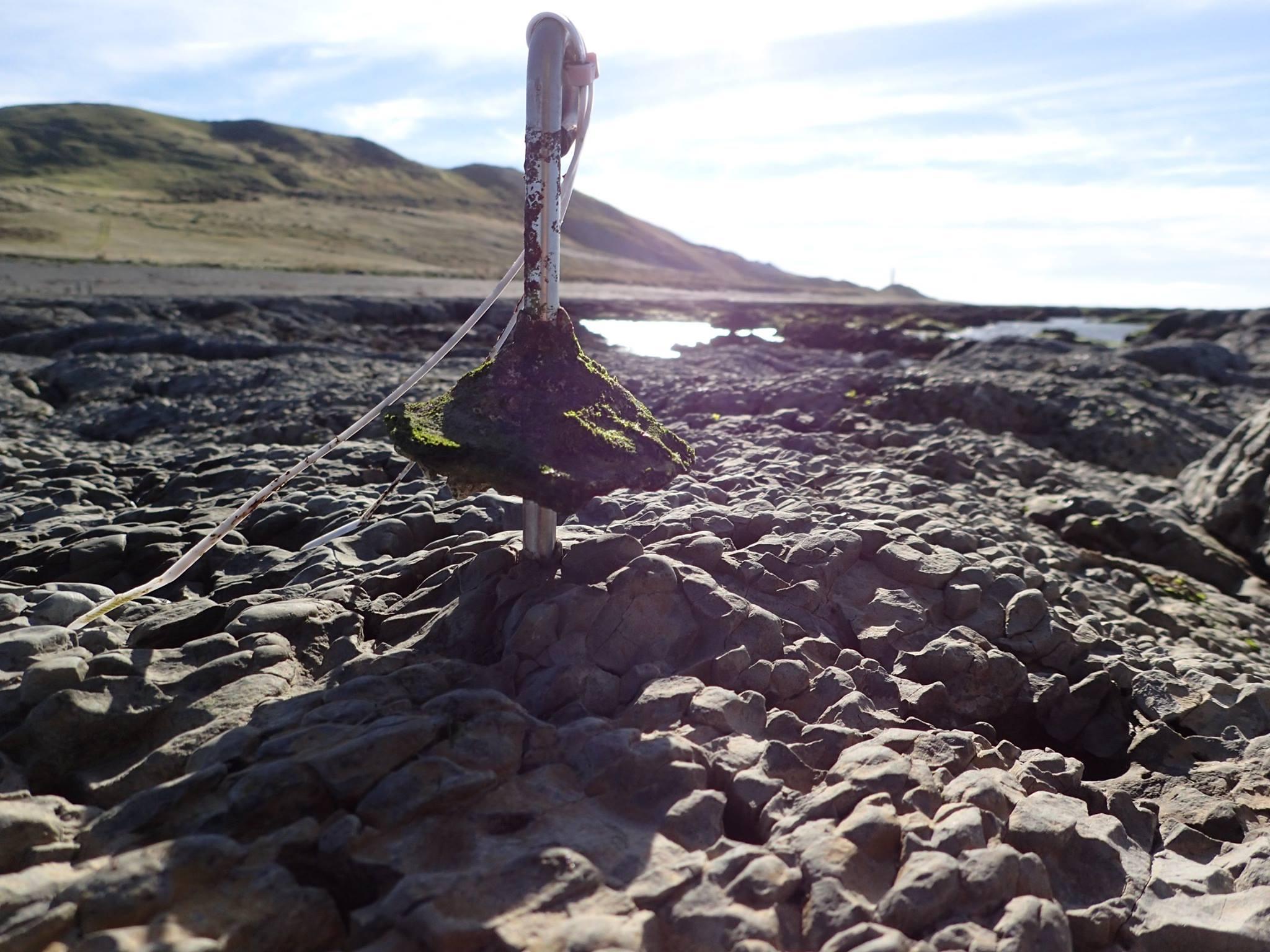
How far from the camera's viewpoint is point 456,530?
18.5ft

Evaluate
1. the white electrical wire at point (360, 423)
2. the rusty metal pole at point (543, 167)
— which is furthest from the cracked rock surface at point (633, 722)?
Result: the rusty metal pole at point (543, 167)

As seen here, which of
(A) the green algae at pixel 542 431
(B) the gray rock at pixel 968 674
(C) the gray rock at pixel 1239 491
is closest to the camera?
(A) the green algae at pixel 542 431

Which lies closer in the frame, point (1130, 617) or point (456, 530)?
point (456, 530)

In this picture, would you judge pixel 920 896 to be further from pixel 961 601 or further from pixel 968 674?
pixel 961 601

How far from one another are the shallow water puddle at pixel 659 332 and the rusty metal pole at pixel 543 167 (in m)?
19.9

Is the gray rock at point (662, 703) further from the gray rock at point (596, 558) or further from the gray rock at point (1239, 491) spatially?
the gray rock at point (1239, 491)

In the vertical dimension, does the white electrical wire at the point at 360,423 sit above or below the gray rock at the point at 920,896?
above

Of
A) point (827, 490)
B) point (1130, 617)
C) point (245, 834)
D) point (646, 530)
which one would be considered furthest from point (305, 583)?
point (1130, 617)

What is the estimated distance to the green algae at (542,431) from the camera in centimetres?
379

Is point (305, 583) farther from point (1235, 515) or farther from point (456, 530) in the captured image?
point (1235, 515)

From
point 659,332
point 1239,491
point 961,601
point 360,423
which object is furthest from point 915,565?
point 659,332

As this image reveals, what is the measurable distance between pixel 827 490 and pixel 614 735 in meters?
3.94

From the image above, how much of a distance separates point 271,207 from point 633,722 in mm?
67744

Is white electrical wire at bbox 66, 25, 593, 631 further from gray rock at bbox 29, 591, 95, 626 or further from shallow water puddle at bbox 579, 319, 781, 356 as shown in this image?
shallow water puddle at bbox 579, 319, 781, 356
